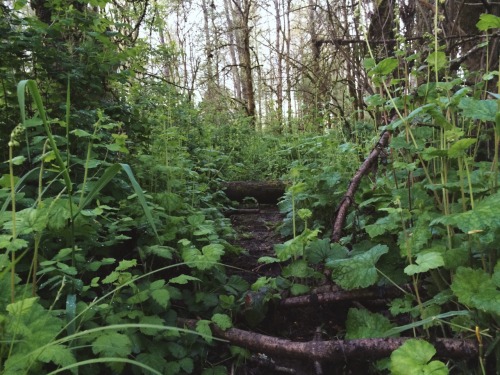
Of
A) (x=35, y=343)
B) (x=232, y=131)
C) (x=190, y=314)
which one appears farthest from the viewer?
(x=232, y=131)

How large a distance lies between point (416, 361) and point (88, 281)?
5.00ft

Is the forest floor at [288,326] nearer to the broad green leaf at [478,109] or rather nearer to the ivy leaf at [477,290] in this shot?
the ivy leaf at [477,290]

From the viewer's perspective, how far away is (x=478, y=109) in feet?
4.30

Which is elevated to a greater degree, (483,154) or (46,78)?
(46,78)

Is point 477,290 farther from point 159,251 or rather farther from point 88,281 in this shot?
point 88,281

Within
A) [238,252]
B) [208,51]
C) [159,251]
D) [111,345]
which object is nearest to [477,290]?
[111,345]

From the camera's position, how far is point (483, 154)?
2420 millimetres

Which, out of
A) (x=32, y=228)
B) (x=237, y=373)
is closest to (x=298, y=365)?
(x=237, y=373)

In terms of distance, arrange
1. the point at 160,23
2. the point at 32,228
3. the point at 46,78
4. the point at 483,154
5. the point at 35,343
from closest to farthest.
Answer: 1. the point at 35,343
2. the point at 32,228
3. the point at 483,154
4. the point at 46,78
5. the point at 160,23

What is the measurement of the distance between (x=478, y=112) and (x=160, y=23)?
11.8 feet

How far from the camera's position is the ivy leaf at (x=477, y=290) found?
3.59 feet

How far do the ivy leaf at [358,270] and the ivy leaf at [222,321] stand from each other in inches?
20.5

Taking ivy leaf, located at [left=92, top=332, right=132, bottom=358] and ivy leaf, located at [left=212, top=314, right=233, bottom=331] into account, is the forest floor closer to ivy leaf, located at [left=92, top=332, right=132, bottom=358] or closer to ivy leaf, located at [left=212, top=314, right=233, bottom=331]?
ivy leaf, located at [left=212, top=314, right=233, bottom=331]

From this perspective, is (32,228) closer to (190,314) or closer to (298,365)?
(190,314)
